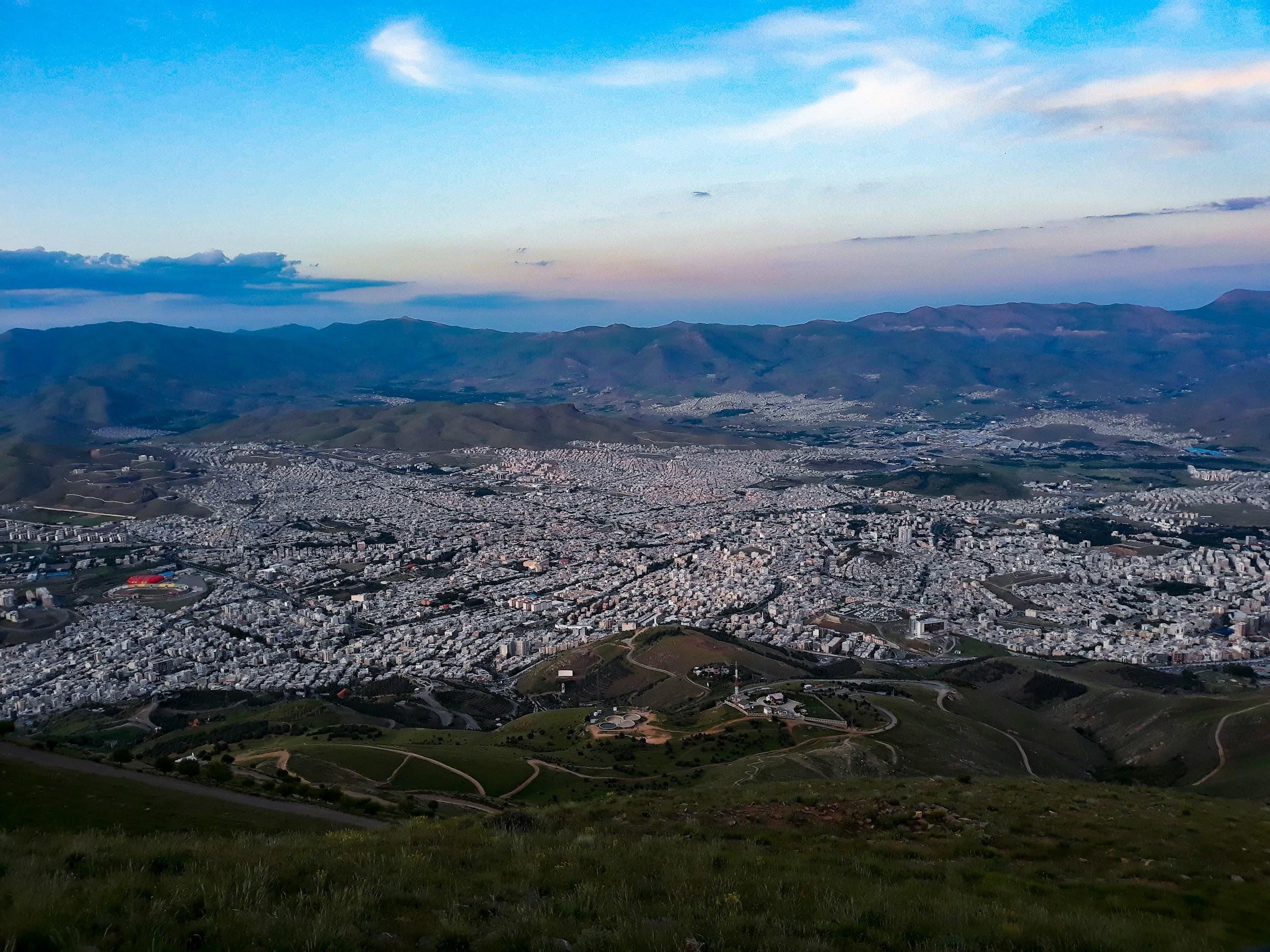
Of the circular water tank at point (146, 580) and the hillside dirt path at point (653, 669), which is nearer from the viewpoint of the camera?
the hillside dirt path at point (653, 669)

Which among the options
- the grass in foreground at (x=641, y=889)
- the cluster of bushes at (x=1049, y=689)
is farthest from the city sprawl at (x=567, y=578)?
the grass in foreground at (x=641, y=889)

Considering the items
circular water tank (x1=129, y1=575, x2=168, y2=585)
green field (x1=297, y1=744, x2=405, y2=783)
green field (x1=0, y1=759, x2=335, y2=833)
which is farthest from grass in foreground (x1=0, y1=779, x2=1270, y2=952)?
circular water tank (x1=129, y1=575, x2=168, y2=585)

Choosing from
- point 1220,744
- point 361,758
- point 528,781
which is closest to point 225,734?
point 361,758

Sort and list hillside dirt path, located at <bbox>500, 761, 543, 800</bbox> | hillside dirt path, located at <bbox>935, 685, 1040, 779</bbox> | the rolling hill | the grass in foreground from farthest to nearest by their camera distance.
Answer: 1. the rolling hill
2. hillside dirt path, located at <bbox>935, 685, 1040, 779</bbox>
3. hillside dirt path, located at <bbox>500, 761, 543, 800</bbox>
4. the grass in foreground

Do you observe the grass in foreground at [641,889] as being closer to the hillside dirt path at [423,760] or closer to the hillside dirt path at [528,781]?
the hillside dirt path at [528,781]

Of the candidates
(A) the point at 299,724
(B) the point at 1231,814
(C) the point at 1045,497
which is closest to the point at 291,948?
(B) the point at 1231,814

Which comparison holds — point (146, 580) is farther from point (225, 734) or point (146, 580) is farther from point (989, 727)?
point (989, 727)

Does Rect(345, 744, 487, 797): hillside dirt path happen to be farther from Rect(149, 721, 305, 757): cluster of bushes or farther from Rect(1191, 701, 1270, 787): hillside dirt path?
Rect(1191, 701, 1270, 787): hillside dirt path
